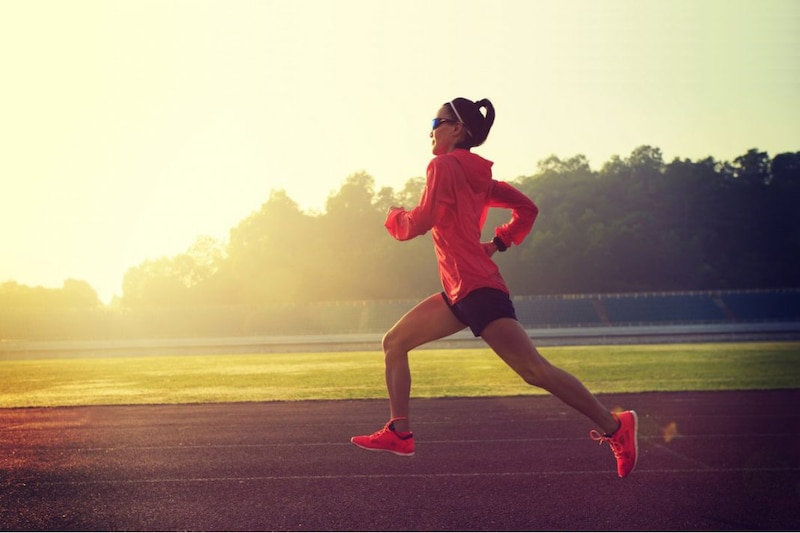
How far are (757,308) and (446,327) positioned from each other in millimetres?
52049

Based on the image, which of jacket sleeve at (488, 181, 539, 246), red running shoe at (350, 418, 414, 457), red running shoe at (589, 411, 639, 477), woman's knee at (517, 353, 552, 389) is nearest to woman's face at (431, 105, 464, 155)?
→ jacket sleeve at (488, 181, 539, 246)

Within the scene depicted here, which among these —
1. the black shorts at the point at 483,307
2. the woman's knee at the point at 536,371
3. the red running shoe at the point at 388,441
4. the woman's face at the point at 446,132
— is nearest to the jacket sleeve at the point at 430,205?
the woman's face at the point at 446,132

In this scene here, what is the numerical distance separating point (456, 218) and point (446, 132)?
19.0 inches

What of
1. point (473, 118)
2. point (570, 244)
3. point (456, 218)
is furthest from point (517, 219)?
point (570, 244)

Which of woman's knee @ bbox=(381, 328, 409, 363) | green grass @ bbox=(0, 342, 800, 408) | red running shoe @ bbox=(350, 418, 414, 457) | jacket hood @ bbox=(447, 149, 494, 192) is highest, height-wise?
jacket hood @ bbox=(447, 149, 494, 192)

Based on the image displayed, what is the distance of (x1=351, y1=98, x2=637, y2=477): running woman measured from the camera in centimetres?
392

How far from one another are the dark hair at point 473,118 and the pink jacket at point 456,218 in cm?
10

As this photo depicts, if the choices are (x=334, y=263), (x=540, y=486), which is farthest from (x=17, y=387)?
(x=334, y=263)

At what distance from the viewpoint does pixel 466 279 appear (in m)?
4.00

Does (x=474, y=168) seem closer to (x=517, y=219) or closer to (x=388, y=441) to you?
(x=517, y=219)

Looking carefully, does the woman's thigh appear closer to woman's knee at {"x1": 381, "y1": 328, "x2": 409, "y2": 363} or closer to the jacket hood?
woman's knee at {"x1": 381, "y1": 328, "x2": 409, "y2": 363}

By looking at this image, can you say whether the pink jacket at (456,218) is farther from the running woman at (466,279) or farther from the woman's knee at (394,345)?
the woman's knee at (394,345)

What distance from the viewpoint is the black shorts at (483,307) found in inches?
155

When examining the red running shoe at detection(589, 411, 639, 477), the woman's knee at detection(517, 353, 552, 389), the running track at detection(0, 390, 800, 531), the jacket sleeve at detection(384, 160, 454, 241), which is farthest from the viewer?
the running track at detection(0, 390, 800, 531)
